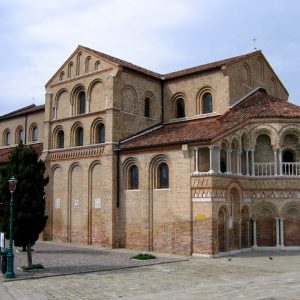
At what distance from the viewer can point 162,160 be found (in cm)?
2473

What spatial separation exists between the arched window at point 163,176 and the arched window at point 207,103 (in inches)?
218

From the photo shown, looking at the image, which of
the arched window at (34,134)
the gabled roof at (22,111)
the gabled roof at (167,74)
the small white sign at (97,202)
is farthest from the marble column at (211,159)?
the arched window at (34,134)

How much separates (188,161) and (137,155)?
3751mm

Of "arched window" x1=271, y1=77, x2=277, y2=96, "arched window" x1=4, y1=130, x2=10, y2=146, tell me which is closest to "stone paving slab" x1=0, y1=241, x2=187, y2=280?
"arched window" x1=271, y1=77, x2=277, y2=96

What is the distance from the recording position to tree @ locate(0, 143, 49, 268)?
18203 millimetres

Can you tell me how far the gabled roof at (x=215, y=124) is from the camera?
77.6 feet

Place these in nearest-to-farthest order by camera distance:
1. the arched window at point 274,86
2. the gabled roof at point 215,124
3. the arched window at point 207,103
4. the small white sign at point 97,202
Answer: the gabled roof at point 215,124
the small white sign at point 97,202
the arched window at point 207,103
the arched window at point 274,86

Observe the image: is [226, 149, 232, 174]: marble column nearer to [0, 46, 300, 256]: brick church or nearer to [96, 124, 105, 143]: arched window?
[0, 46, 300, 256]: brick church

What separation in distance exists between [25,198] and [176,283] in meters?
7.06

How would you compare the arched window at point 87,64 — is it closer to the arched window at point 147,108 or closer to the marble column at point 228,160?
the arched window at point 147,108

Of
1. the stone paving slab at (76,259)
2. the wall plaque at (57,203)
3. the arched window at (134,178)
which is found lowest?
the stone paving slab at (76,259)

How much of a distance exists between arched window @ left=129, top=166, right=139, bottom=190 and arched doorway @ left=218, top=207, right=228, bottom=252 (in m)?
5.33

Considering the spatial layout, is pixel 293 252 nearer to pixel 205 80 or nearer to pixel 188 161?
pixel 188 161

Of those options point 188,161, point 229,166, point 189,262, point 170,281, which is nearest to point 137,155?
point 188,161
